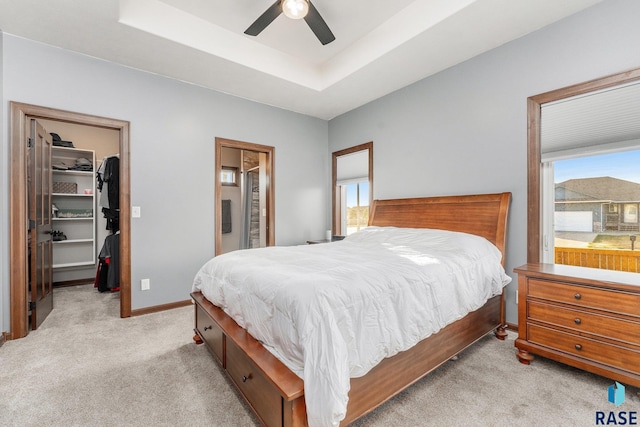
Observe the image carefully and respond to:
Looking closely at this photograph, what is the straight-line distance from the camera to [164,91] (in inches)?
133

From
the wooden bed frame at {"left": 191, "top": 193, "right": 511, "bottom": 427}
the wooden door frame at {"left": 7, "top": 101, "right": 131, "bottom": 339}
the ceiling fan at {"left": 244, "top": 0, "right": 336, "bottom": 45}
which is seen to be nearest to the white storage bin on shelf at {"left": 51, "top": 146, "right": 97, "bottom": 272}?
the wooden door frame at {"left": 7, "top": 101, "right": 131, "bottom": 339}

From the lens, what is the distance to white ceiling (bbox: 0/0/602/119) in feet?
7.69

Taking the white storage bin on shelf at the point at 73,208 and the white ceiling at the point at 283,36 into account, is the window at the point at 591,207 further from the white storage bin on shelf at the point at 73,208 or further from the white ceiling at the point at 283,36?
→ the white storage bin on shelf at the point at 73,208

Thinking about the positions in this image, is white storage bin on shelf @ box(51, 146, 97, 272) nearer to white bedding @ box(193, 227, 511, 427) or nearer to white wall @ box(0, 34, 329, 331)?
white wall @ box(0, 34, 329, 331)

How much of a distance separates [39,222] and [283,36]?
10.6ft

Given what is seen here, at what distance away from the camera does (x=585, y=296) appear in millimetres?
1845

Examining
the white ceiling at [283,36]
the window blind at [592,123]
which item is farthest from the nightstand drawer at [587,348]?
the white ceiling at [283,36]

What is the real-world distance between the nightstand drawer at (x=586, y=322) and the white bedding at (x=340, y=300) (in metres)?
0.34

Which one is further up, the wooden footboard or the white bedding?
the white bedding

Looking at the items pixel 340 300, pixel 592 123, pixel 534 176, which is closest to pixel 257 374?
pixel 340 300

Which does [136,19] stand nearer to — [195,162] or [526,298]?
[195,162]

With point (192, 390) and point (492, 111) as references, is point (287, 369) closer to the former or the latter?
point (192, 390)

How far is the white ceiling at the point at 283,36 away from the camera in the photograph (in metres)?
2.34

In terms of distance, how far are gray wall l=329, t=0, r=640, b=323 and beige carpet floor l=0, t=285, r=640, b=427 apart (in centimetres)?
94
